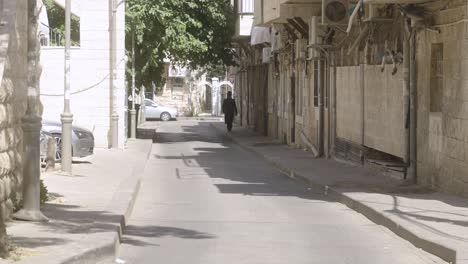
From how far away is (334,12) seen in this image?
24094 mm

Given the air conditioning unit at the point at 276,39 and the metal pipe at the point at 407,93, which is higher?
the air conditioning unit at the point at 276,39

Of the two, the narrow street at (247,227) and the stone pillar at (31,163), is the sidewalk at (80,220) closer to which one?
the stone pillar at (31,163)

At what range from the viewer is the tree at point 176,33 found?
34969 mm

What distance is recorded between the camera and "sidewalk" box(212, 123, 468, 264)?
10.7m

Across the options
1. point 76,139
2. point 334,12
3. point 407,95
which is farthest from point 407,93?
point 76,139

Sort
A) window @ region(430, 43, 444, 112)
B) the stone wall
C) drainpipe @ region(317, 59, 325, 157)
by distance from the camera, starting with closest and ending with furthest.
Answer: the stone wall, window @ region(430, 43, 444, 112), drainpipe @ region(317, 59, 325, 157)

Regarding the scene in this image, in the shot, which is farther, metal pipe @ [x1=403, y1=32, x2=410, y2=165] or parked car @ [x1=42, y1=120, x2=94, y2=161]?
parked car @ [x1=42, y1=120, x2=94, y2=161]

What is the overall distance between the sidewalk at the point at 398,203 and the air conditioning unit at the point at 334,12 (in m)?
3.65

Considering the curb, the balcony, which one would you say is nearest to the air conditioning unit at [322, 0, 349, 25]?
Answer: the balcony

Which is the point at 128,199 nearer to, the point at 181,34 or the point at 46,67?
the point at 46,67

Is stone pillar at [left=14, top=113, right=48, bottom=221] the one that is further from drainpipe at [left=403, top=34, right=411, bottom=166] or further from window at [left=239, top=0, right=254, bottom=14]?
window at [left=239, top=0, right=254, bottom=14]

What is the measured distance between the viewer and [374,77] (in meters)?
20.8

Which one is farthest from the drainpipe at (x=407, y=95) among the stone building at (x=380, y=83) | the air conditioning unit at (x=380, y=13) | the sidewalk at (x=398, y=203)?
the air conditioning unit at (x=380, y=13)

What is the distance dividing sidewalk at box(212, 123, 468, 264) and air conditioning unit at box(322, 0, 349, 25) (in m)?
3.65
